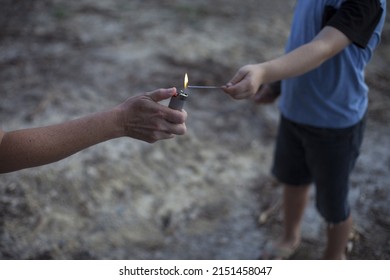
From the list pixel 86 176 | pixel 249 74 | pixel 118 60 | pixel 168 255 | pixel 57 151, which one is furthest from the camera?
pixel 118 60

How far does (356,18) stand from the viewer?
1793 millimetres

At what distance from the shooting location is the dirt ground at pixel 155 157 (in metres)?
2.84

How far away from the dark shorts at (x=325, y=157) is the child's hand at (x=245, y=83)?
1.70ft

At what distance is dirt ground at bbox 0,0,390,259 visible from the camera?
284cm

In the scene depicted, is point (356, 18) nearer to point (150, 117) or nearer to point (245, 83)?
point (245, 83)

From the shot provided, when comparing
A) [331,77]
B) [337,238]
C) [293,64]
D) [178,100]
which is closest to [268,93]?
[331,77]

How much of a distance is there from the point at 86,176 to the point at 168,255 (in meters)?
0.84

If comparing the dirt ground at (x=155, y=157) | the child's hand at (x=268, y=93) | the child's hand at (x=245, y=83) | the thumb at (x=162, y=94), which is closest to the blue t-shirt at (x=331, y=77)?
the child's hand at (x=268, y=93)

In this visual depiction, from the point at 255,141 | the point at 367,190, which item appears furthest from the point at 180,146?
the point at 367,190

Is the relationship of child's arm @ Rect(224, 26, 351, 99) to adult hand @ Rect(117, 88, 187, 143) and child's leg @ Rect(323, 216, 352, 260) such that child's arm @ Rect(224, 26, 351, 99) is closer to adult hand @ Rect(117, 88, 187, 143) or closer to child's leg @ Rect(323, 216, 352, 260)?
adult hand @ Rect(117, 88, 187, 143)

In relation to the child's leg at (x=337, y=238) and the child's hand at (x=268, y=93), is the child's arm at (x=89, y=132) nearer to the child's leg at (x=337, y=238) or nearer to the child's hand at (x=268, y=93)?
the child's hand at (x=268, y=93)

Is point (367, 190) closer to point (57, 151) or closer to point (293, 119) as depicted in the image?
point (293, 119)

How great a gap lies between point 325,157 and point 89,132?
1.14m

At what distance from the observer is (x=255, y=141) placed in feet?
12.1
